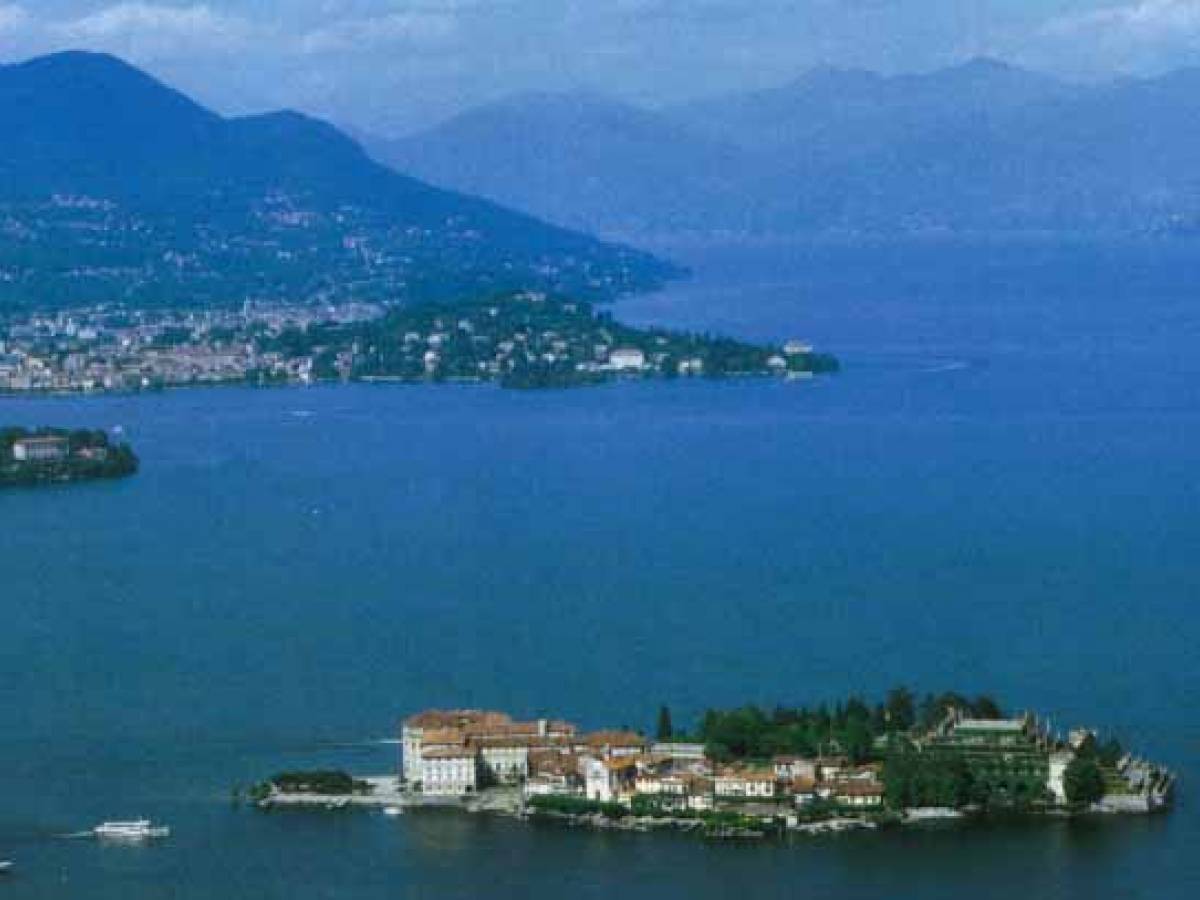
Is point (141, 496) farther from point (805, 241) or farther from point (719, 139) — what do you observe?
point (719, 139)

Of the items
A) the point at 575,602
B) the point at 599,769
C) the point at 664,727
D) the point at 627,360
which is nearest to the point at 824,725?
the point at 664,727

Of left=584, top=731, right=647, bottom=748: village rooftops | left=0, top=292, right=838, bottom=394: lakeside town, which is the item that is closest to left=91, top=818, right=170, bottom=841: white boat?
left=584, top=731, right=647, bottom=748: village rooftops

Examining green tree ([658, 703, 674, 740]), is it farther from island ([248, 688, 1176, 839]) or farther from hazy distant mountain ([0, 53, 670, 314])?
hazy distant mountain ([0, 53, 670, 314])

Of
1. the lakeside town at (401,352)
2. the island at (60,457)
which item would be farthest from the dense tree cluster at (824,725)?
the lakeside town at (401,352)

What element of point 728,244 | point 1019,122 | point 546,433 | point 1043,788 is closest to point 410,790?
point 1043,788

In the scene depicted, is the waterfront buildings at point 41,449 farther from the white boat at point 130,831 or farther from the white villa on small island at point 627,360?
the white boat at point 130,831

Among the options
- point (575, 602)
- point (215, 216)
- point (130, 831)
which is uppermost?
point (215, 216)

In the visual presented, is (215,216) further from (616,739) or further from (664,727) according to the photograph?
(616,739)
